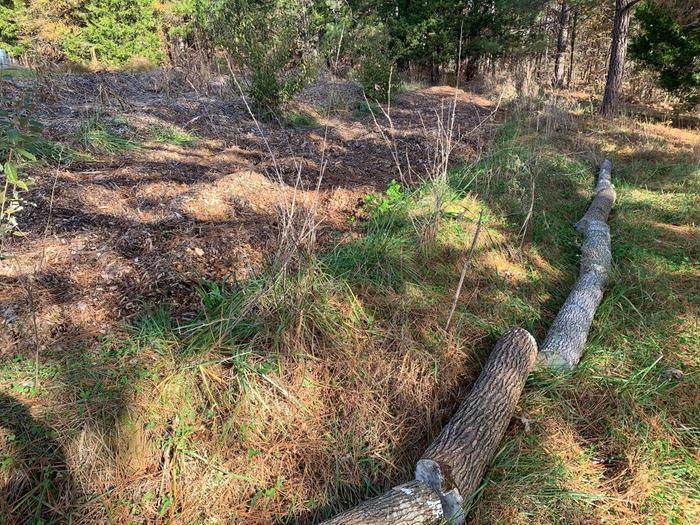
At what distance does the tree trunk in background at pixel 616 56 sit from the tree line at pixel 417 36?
21 millimetres

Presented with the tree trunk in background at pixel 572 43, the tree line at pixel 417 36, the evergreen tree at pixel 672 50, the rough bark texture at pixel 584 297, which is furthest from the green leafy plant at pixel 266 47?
the tree trunk in background at pixel 572 43

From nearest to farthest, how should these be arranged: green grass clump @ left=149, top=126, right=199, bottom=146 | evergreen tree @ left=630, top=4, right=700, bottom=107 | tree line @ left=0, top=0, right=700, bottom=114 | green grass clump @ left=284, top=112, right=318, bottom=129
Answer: green grass clump @ left=149, top=126, right=199, bottom=146 → green grass clump @ left=284, top=112, right=318, bottom=129 → evergreen tree @ left=630, top=4, right=700, bottom=107 → tree line @ left=0, top=0, right=700, bottom=114

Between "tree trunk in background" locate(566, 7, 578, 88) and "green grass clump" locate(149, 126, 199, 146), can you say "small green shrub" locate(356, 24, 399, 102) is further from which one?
"tree trunk in background" locate(566, 7, 578, 88)

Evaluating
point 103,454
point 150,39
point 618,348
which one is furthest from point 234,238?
point 150,39

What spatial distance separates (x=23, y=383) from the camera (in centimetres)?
173

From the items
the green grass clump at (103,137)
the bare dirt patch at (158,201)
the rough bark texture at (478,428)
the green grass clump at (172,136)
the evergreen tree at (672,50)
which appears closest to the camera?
the rough bark texture at (478,428)

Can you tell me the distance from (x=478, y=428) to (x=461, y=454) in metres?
0.18

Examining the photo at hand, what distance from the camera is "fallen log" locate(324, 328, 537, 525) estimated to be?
5.00 ft

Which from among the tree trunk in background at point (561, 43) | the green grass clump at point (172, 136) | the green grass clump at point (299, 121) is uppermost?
the tree trunk in background at point (561, 43)

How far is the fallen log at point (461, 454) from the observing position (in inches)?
60.0

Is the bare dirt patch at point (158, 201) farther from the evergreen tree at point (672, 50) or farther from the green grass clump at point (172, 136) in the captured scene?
the evergreen tree at point (672, 50)

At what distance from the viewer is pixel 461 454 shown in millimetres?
1738

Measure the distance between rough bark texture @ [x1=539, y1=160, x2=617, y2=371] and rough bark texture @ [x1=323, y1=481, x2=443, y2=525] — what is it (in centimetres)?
115

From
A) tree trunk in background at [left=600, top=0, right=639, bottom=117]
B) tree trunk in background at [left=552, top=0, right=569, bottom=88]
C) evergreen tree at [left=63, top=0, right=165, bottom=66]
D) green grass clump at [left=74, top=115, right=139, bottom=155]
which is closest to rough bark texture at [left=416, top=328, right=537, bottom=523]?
green grass clump at [left=74, top=115, right=139, bottom=155]
